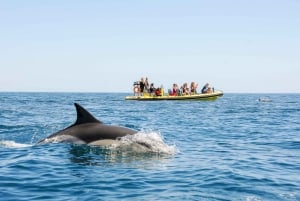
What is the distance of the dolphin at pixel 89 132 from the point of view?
13.3 meters

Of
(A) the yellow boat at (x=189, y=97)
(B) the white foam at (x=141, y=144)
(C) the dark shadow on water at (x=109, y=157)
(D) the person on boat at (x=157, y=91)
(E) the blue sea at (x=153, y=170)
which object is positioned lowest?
(E) the blue sea at (x=153, y=170)

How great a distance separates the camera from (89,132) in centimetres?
1362

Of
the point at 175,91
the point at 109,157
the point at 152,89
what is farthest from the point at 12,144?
the point at 175,91

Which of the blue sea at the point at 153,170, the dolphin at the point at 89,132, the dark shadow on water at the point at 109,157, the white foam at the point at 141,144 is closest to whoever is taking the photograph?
the blue sea at the point at 153,170

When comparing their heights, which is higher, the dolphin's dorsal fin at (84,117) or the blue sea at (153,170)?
the dolphin's dorsal fin at (84,117)

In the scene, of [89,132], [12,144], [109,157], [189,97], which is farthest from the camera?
[189,97]

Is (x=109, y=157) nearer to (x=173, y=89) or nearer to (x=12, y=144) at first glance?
(x=12, y=144)

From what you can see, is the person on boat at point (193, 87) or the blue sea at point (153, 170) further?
the person on boat at point (193, 87)

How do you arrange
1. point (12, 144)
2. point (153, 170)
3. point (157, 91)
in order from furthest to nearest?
point (157, 91)
point (12, 144)
point (153, 170)

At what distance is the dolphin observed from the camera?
525 inches

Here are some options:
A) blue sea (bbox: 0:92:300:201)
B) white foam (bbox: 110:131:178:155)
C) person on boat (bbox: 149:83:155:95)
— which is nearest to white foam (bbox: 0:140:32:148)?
blue sea (bbox: 0:92:300:201)

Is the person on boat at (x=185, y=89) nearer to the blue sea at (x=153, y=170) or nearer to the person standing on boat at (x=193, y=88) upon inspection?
the person standing on boat at (x=193, y=88)

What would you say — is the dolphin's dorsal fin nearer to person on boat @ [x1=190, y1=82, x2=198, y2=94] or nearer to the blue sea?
the blue sea

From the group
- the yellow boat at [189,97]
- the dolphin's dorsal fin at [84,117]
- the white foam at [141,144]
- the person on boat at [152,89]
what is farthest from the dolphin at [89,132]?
the person on boat at [152,89]
